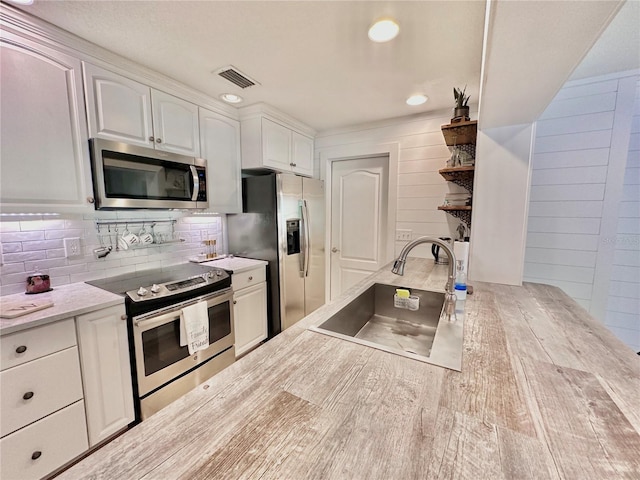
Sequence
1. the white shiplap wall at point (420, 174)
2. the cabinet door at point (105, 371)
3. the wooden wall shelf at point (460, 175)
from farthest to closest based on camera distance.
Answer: the white shiplap wall at point (420, 174) < the wooden wall shelf at point (460, 175) < the cabinet door at point (105, 371)

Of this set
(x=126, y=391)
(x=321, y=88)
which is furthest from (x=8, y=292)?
(x=321, y=88)

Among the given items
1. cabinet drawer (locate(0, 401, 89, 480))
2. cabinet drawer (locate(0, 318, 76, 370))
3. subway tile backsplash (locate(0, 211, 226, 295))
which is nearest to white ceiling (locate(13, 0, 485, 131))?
subway tile backsplash (locate(0, 211, 226, 295))

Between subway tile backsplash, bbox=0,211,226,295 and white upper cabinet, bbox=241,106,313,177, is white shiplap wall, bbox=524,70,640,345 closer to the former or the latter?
white upper cabinet, bbox=241,106,313,177

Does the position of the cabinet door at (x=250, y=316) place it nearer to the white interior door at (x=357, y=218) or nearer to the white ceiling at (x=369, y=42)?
the white interior door at (x=357, y=218)

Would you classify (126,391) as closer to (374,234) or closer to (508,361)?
(508,361)

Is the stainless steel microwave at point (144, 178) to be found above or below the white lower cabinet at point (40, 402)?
above

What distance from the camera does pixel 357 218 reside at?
10.3 feet

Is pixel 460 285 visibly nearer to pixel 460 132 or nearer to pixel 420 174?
pixel 460 132

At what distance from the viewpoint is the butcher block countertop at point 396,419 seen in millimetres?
491

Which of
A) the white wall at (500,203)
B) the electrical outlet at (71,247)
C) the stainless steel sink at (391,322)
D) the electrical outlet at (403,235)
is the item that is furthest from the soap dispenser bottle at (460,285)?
the electrical outlet at (71,247)

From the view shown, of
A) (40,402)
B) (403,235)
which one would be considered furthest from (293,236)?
(40,402)

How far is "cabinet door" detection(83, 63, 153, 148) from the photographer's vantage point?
1.58 metres

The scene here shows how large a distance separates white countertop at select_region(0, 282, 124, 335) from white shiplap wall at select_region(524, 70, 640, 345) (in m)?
3.05

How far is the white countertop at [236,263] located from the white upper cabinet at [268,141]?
910 millimetres
